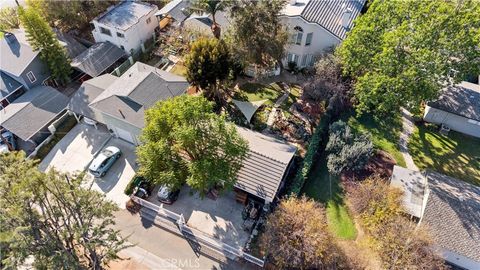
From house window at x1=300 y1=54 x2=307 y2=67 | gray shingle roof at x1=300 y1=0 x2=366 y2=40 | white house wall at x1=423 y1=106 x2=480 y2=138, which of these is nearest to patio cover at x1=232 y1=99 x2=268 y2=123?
house window at x1=300 y1=54 x2=307 y2=67

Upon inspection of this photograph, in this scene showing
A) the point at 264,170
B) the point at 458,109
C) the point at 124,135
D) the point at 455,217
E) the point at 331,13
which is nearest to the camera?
the point at 455,217

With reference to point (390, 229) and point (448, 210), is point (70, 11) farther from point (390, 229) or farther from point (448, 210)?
point (448, 210)

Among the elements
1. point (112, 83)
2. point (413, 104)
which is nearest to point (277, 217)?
point (413, 104)

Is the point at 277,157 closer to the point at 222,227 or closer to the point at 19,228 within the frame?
the point at 222,227

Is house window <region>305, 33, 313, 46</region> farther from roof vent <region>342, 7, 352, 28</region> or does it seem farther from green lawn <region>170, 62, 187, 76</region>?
green lawn <region>170, 62, 187, 76</region>

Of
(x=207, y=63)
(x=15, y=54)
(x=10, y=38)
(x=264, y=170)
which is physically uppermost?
(x=207, y=63)

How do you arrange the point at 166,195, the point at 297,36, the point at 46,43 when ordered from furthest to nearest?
the point at 46,43
the point at 297,36
the point at 166,195

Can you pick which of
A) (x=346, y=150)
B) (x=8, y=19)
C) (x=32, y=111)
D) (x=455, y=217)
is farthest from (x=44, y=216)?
(x=8, y=19)
